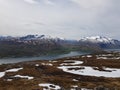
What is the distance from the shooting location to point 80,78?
52594 mm

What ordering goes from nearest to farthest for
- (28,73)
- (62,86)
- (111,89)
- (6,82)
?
(111,89) → (62,86) → (6,82) → (28,73)

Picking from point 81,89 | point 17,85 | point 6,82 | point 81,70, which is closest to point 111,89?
point 81,89

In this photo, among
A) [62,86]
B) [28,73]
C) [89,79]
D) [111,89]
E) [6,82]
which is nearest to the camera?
[111,89]

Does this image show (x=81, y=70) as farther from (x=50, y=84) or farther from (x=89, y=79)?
(x=50, y=84)

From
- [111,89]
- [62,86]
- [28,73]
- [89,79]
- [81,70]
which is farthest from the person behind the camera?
[81,70]

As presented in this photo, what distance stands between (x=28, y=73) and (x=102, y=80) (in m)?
19.9

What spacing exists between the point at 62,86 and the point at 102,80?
37.2 ft

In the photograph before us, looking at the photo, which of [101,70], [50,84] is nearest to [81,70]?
[101,70]

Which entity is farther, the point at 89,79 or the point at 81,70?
the point at 81,70

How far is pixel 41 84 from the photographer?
144ft

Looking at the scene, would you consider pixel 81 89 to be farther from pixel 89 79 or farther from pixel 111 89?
pixel 89 79

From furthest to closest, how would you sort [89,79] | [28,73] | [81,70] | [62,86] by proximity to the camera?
[81,70], [28,73], [89,79], [62,86]

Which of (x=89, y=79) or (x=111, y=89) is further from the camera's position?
(x=89, y=79)

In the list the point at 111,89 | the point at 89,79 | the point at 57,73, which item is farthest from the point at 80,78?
the point at 111,89
